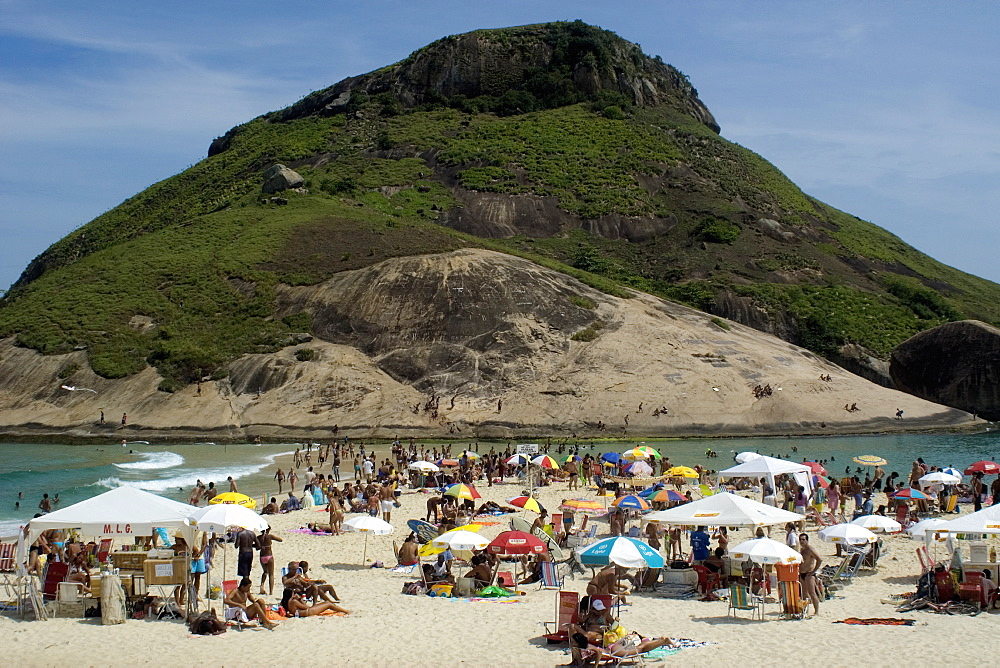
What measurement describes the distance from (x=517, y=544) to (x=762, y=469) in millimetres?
11767

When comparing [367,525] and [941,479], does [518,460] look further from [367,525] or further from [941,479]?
[367,525]

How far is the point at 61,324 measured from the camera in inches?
2830

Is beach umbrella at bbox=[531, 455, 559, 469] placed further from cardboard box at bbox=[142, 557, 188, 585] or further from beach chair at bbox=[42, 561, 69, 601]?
beach chair at bbox=[42, 561, 69, 601]

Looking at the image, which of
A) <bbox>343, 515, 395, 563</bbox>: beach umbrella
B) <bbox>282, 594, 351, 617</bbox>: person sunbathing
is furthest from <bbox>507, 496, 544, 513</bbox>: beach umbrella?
<bbox>282, 594, 351, 617</bbox>: person sunbathing

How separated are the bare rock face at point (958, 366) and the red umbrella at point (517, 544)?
5426 centimetres

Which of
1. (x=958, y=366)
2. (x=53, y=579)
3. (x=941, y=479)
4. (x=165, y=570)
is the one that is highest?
(x=958, y=366)

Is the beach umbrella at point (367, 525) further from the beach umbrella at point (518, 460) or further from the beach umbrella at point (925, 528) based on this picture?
the beach umbrella at point (518, 460)

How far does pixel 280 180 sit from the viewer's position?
99250 mm

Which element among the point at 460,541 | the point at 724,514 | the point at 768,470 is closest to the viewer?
the point at 460,541

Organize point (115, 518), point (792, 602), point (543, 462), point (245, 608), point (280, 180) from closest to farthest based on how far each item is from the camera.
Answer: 1. point (245, 608)
2. point (792, 602)
3. point (115, 518)
4. point (543, 462)
5. point (280, 180)

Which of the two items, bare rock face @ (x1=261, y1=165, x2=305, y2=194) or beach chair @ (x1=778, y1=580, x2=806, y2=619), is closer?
beach chair @ (x1=778, y1=580, x2=806, y2=619)

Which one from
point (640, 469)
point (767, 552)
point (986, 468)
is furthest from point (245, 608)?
point (986, 468)

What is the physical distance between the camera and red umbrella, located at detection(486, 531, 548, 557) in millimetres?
19266

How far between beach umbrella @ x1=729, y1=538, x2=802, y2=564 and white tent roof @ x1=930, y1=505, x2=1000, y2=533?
10.5 ft
